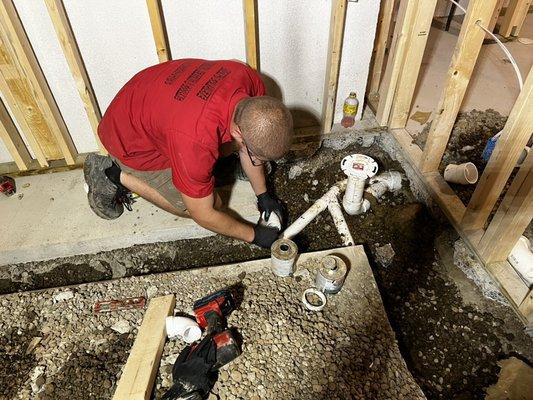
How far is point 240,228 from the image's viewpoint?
184 centimetres

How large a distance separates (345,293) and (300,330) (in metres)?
0.29

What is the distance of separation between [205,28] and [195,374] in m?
1.86

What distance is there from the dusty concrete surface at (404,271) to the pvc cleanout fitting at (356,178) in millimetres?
84

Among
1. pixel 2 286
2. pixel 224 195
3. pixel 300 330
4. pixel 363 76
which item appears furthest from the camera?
pixel 363 76

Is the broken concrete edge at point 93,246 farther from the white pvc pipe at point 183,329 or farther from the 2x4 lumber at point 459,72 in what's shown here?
the 2x4 lumber at point 459,72

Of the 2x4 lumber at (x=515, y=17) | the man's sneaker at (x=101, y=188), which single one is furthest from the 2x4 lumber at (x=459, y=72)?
the 2x4 lumber at (x=515, y=17)

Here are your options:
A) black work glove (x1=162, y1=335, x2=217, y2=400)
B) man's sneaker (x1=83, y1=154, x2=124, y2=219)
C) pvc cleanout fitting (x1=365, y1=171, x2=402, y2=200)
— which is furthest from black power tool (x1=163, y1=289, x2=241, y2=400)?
pvc cleanout fitting (x1=365, y1=171, x2=402, y2=200)

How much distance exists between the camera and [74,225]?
7.14 feet

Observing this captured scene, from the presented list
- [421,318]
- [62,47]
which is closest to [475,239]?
[421,318]

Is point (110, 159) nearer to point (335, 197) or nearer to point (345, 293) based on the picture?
point (335, 197)

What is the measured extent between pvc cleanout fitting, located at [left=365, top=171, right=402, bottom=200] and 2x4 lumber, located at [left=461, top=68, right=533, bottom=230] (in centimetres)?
51

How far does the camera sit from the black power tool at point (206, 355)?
144 centimetres

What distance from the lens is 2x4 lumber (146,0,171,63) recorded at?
1889mm

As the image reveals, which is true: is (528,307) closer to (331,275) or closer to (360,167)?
(331,275)
